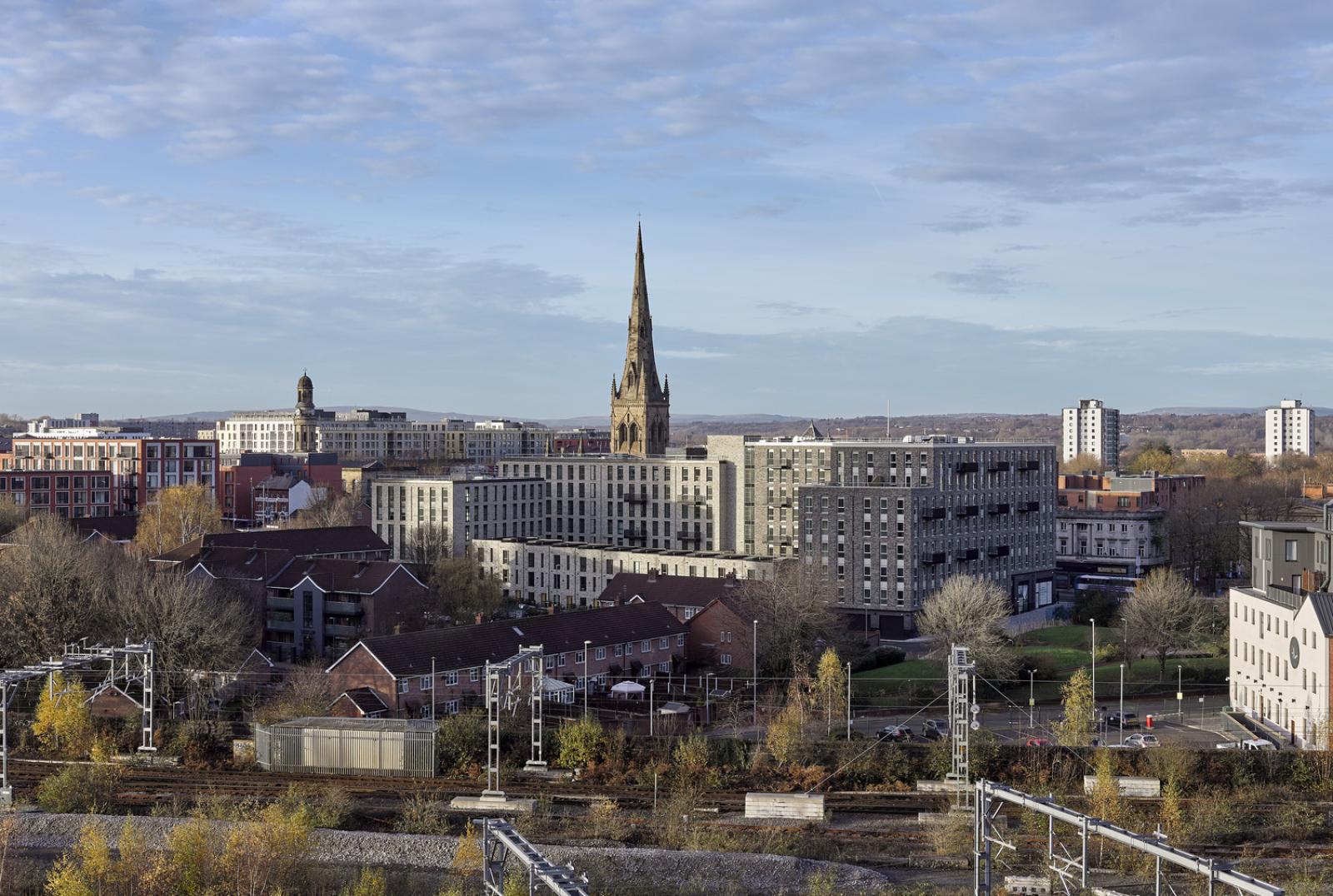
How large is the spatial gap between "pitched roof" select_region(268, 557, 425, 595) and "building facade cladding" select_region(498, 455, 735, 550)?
3443 centimetres

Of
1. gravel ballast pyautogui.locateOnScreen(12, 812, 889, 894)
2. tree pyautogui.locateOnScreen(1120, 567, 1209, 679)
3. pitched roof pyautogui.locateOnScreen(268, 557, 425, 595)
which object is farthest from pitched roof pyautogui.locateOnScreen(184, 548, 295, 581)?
tree pyautogui.locateOnScreen(1120, 567, 1209, 679)

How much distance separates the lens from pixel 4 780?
116 ft

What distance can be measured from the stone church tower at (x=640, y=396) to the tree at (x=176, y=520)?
3818 centimetres

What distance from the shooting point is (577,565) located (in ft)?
266

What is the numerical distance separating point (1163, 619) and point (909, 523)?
644 inches

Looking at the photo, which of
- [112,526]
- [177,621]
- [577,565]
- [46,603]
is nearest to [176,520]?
[112,526]

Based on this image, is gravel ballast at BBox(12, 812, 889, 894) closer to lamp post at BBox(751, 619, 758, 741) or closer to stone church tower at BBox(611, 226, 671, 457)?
lamp post at BBox(751, 619, 758, 741)

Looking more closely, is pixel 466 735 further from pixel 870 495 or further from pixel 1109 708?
pixel 870 495

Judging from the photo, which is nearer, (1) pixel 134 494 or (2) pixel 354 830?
(2) pixel 354 830

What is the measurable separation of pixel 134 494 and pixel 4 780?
82.4 metres

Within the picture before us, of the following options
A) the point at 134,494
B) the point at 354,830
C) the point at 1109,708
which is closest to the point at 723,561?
the point at 1109,708

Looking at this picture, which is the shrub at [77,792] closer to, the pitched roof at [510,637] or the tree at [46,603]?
the pitched roof at [510,637]

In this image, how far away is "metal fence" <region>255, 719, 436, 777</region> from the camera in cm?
3950

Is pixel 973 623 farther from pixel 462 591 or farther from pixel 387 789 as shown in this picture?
pixel 387 789
